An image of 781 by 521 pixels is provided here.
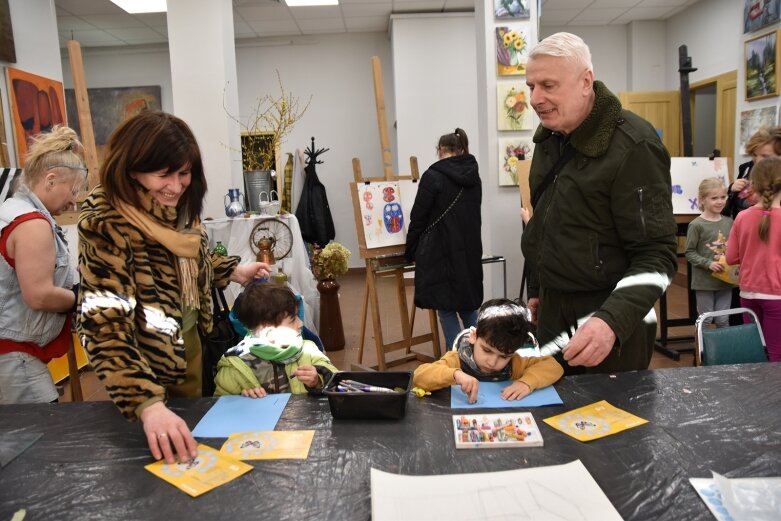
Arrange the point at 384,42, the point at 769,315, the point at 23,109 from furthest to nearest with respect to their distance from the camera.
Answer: the point at 384,42 → the point at 23,109 → the point at 769,315

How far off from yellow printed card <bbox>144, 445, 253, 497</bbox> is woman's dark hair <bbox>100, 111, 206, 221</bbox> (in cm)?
62

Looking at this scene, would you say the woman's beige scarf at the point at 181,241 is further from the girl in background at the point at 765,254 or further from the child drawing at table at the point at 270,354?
the girl in background at the point at 765,254

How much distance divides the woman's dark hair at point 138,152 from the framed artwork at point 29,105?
384 cm

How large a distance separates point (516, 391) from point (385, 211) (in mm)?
2878

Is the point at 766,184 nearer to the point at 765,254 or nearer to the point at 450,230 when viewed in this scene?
the point at 765,254

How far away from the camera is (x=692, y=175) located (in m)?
4.54

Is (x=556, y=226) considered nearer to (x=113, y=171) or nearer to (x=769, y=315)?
(x=113, y=171)

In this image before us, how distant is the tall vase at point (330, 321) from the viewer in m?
4.66

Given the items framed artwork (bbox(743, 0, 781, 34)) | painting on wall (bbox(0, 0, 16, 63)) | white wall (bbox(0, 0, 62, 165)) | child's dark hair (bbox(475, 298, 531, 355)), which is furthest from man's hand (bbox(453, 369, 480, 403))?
framed artwork (bbox(743, 0, 781, 34))

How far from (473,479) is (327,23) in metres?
7.68

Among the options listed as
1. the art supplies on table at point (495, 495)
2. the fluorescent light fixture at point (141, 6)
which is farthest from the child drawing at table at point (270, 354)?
the fluorescent light fixture at point (141, 6)

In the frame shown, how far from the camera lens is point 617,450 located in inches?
45.0

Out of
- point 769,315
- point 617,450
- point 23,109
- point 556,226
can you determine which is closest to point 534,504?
point 617,450

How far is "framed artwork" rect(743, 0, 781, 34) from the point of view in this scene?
5293mm
